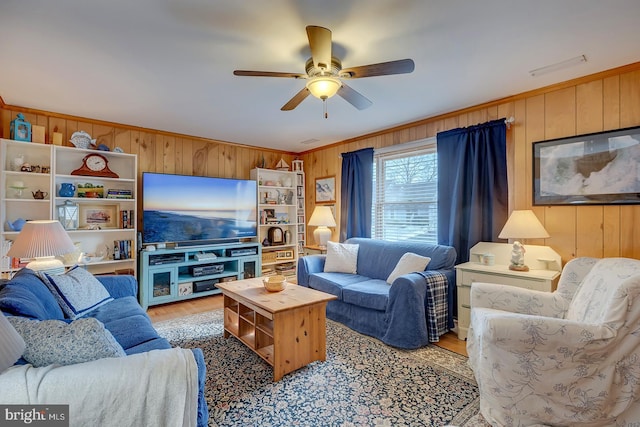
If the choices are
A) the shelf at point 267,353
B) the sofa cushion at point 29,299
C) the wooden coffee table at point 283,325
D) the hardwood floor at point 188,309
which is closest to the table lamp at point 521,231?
the hardwood floor at point 188,309

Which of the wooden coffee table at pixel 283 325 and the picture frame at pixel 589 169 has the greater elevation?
the picture frame at pixel 589 169

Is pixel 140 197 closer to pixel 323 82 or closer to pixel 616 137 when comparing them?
pixel 323 82

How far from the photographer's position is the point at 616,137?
2.45 m

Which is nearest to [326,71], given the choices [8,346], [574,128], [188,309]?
[8,346]

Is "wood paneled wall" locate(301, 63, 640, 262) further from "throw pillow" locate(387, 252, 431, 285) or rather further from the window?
"throw pillow" locate(387, 252, 431, 285)

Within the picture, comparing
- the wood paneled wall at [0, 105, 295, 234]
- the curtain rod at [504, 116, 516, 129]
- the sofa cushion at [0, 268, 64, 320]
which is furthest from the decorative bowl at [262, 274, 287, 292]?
the curtain rod at [504, 116, 516, 129]

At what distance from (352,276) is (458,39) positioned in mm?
2554

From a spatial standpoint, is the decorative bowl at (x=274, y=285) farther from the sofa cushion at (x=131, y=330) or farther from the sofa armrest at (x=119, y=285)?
the sofa armrest at (x=119, y=285)

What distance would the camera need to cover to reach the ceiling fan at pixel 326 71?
173cm

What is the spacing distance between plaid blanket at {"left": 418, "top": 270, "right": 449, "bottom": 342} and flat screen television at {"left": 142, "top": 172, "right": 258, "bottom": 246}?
2.96 meters

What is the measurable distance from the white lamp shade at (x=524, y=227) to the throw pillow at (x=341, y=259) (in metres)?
1.69

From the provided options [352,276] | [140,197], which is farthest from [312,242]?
[140,197]

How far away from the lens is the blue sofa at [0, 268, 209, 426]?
141 cm

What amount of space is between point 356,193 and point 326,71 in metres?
2.57
